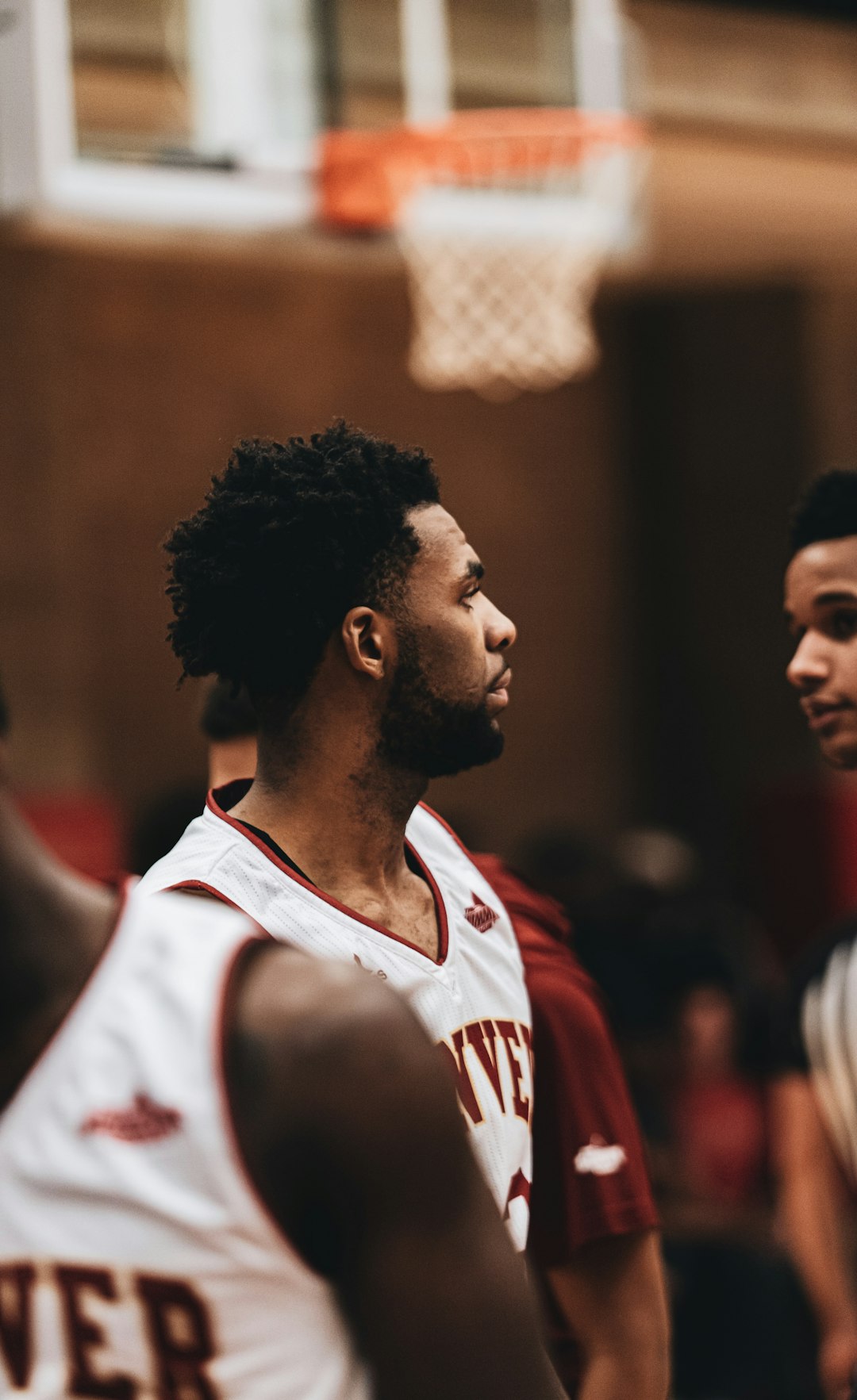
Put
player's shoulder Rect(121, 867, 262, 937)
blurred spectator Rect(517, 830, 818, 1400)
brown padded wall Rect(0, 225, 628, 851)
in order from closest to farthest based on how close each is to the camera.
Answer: player's shoulder Rect(121, 867, 262, 937), blurred spectator Rect(517, 830, 818, 1400), brown padded wall Rect(0, 225, 628, 851)

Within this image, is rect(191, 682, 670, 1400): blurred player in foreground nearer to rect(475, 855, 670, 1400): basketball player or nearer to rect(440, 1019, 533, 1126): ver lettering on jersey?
rect(475, 855, 670, 1400): basketball player

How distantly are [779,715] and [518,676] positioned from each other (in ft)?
5.12

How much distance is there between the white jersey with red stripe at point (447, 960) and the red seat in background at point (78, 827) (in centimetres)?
571

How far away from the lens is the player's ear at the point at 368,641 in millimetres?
2340

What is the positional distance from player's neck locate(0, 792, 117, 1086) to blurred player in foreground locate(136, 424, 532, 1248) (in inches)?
29.7

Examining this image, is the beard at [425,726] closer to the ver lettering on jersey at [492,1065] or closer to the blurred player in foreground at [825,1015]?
the ver lettering on jersey at [492,1065]

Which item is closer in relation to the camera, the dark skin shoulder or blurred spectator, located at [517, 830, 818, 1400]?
the dark skin shoulder

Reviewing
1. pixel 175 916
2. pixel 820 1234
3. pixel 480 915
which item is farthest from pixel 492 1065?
pixel 820 1234

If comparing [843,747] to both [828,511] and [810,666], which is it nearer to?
[810,666]

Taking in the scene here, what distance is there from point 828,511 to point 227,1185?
1.93 meters

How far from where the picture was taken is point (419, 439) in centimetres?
1112

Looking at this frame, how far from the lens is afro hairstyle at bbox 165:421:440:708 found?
2332 mm

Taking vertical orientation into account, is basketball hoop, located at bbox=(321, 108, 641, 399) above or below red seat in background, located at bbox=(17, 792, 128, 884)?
above

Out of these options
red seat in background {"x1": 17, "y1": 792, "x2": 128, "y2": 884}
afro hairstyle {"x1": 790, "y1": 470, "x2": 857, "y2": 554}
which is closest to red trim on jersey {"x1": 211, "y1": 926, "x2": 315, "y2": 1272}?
afro hairstyle {"x1": 790, "y1": 470, "x2": 857, "y2": 554}
